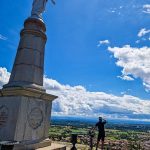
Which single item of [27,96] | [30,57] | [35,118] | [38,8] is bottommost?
[35,118]

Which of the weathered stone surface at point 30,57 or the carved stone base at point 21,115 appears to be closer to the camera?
the carved stone base at point 21,115

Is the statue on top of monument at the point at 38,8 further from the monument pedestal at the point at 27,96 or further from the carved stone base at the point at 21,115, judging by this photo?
the carved stone base at the point at 21,115

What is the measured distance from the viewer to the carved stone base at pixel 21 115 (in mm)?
8258

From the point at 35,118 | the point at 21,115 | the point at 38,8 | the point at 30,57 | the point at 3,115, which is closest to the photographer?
the point at 21,115

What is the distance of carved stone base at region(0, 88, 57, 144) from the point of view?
8258mm

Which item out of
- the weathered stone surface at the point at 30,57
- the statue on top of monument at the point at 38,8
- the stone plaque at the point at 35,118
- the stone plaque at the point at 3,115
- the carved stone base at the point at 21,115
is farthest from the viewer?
the statue on top of monument at the point at 38,8

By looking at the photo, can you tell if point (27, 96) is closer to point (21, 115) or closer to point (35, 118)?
point (21, 115)

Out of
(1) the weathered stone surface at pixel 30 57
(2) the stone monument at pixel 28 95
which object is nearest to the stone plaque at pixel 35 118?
(2) the stone monument at pixel 28 95

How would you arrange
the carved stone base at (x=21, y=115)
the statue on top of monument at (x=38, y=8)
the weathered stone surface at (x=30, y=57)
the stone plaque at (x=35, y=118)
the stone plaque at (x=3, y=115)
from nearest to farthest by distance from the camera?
the carved stone base at (x=21, y=115)
the stone plaque at (x=3, y=115)
the stone plaque at (x=35, y=118)
the weathered stone surface at (x=30, y=57)
the statue on top of monument at (x=38, y=8)

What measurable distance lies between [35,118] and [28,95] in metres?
0.94

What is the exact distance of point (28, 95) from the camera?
861 cm

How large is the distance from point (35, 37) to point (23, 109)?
3.18 meters

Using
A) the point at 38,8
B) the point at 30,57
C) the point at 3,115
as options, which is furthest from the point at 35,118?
the point at 38,8

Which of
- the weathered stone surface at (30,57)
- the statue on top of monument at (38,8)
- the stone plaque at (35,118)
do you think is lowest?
the stone plaque at (35,118)
